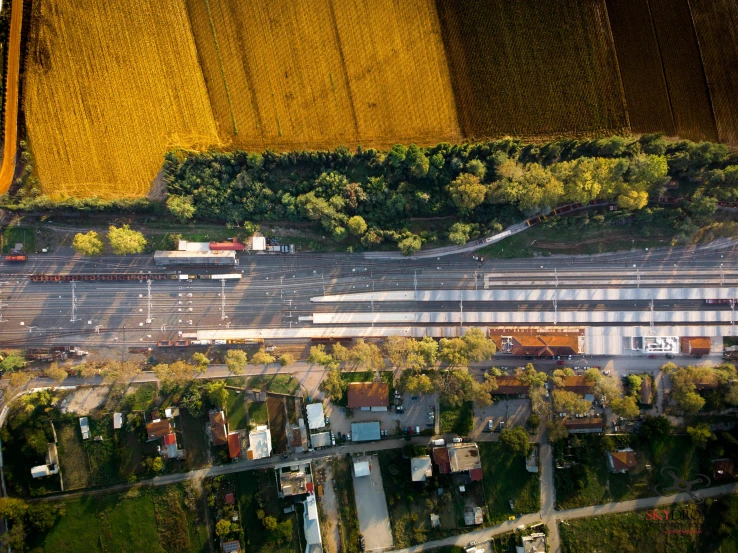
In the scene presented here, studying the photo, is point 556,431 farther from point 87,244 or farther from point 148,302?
point 87,244

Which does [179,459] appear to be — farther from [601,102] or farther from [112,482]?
[601,102]

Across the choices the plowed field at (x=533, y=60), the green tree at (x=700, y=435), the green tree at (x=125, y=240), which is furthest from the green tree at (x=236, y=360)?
the green tree at (x=700, y=435)

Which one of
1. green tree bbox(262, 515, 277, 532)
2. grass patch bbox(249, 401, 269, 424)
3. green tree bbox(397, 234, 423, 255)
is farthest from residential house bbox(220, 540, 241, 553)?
green tree bbox(397, 234, 423, 255)

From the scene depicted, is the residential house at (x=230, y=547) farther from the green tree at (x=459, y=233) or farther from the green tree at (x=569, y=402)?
the green tree at (x=459, y=233)

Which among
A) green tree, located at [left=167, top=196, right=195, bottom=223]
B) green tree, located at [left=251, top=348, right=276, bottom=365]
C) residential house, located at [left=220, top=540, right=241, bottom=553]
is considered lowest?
residential house, located at [left=220, top=540, right=241, bottom=553]

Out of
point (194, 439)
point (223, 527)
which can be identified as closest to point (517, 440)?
point (223, 527)

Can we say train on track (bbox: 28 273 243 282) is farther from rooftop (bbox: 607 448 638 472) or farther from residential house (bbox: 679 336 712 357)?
residential house (bbox: 679 336 712 357)
